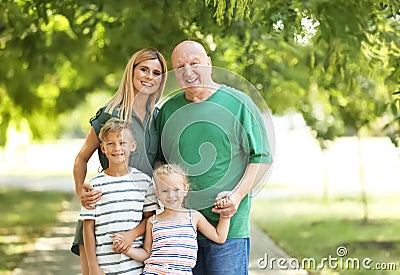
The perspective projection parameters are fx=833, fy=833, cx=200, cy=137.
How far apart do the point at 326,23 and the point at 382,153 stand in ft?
95.4

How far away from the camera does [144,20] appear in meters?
7.68

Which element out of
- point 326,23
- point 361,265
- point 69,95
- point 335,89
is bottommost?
point 361,265

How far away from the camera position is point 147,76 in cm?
461

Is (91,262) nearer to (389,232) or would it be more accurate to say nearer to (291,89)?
(291,89)

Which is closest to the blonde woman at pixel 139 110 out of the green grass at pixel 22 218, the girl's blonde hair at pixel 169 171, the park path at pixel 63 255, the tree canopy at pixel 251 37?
the girl's blonde hair at pixel 169 171

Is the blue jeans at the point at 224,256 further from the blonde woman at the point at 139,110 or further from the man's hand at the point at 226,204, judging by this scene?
the blonde woman at the point at 139,110

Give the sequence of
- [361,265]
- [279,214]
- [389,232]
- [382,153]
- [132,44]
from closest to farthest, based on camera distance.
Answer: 1. [132,44]
2. [361,265]
3. [389,232]
4. [279,214]
5. [382,153]

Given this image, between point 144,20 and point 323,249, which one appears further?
point 323,249

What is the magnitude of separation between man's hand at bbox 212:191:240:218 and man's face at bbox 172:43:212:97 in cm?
56

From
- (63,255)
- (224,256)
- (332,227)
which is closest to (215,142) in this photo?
(224,256)

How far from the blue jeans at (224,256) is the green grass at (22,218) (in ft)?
19.7

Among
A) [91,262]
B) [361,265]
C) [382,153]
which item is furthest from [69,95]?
[382,153]

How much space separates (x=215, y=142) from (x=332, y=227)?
33.2ft

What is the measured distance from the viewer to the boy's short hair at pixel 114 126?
4555 millimetres
